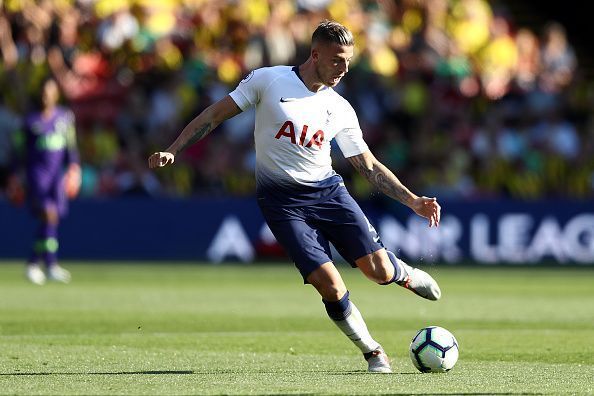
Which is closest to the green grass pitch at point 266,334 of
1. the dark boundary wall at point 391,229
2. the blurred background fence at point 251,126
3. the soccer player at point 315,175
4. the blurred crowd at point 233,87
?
the soccer player at point 315,175

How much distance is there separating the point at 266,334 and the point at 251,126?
39.6ft

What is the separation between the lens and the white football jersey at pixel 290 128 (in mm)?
8242

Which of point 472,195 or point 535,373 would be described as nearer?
point 535,373

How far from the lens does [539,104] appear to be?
78.3 feet

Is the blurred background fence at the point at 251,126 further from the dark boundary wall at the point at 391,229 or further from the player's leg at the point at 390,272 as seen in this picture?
the player's leg at the point at 390,272

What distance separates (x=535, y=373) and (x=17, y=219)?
583 inches

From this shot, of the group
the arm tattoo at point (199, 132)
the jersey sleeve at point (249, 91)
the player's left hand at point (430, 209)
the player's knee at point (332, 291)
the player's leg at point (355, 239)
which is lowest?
the player's knee at point (332, 291)

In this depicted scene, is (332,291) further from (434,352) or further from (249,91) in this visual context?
(249,91)

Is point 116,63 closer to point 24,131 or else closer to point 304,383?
point 24,131

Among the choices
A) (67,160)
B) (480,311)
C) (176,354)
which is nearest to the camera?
(176,354)

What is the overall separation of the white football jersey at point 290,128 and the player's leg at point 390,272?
54 cm

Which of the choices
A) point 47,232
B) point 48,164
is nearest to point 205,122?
point 48,164

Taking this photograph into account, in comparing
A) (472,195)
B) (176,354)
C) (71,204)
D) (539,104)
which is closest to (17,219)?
(71,204)

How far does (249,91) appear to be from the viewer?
27.0 feet
